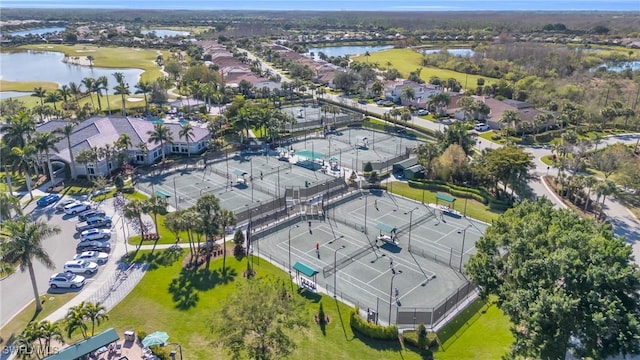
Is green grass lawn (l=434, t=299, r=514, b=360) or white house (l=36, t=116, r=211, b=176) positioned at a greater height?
white house (l=36, t=116, r=211, b=176)

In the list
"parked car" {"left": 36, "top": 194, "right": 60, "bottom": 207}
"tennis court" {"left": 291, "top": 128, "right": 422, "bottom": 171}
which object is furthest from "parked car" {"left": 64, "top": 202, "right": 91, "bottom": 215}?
"tennis court" {"left": 291, "top": 128, "right": 422, "bottom": 171}

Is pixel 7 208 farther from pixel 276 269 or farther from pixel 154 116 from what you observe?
pixel 154 116

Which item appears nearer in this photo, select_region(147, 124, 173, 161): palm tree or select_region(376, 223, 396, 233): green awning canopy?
select_region(376, 223, 396, 233): green awning canopy

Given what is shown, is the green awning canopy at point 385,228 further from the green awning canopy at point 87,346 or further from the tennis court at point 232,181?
the green awning canopy at point 87,346

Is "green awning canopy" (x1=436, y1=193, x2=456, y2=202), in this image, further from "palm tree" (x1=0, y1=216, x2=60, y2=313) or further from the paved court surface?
"palm tree" (x1=0, y1=216, x2=60, y2=313)

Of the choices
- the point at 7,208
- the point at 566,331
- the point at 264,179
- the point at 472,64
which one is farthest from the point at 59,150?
the point at 472,64

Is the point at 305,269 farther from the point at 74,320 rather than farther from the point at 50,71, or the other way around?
the point at 50,71
